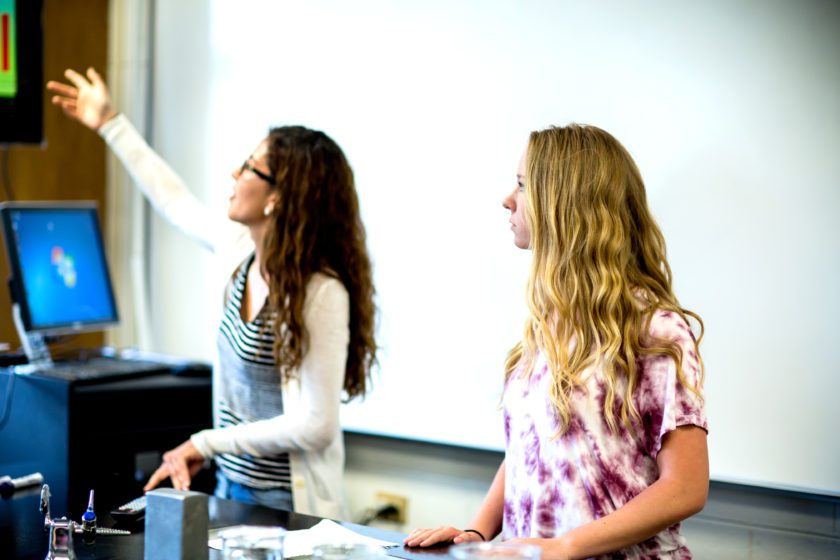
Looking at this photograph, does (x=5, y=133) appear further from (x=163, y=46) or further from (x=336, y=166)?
(x=336, y=166)

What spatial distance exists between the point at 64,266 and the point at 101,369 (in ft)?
1.21

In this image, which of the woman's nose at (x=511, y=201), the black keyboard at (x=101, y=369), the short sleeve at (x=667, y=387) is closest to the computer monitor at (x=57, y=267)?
the black keyboard at (x=101, y=369)

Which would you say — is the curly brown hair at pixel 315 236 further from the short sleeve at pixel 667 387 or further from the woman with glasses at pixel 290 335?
the short sleeve at pixel 667 387

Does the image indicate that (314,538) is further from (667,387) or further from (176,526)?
(667,387)

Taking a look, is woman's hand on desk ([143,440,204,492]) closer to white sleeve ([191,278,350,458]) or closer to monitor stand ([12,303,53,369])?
white sleeve ([191,278,350,458])

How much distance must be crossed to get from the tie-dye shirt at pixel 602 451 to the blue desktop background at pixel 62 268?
1.77 meters

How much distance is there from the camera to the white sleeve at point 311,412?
7.01ft

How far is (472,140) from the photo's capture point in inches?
111

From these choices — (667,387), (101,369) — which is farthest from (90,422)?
(667,387)

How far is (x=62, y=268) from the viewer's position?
9.48 ft

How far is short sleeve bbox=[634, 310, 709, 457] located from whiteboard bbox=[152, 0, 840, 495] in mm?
880

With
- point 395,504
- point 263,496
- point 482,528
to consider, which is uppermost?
point 482,528

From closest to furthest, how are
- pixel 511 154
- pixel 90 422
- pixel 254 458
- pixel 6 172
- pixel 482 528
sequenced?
pixel 482 528
pixel 254 458
pixel 90 422
pixel 511 154
pixel 6 172

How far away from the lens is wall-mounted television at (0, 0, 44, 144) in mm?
3043
